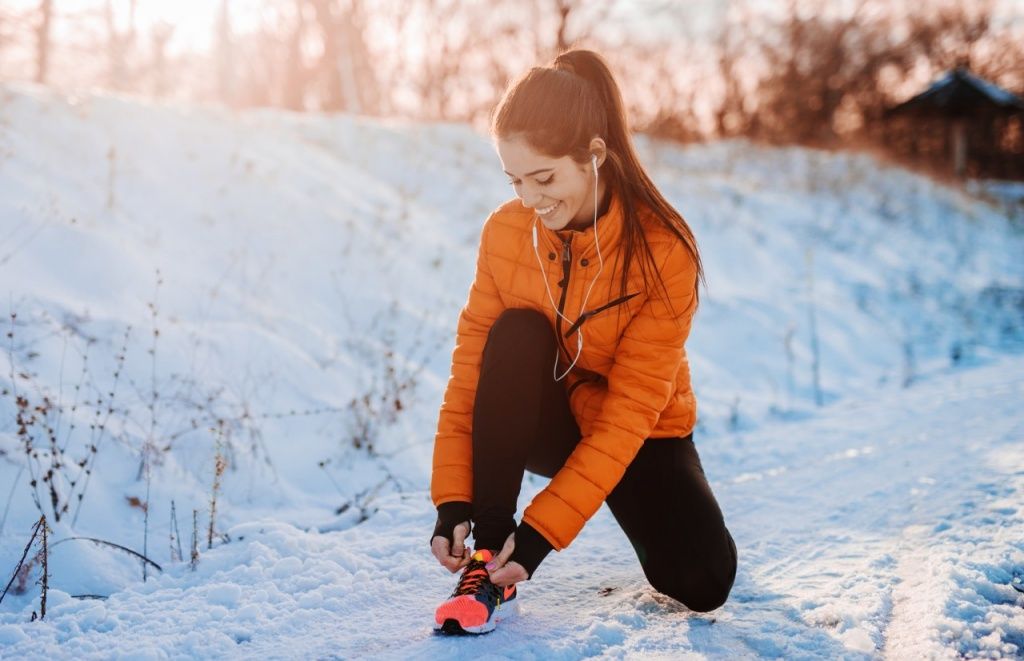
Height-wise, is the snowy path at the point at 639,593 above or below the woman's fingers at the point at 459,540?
below

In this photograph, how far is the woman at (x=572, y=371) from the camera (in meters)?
2.01

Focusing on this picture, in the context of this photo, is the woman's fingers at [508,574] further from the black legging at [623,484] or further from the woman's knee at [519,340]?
the woman's knee at [519,340]

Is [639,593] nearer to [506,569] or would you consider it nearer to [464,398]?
[506,569]

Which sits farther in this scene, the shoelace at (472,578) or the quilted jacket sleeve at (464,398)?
the quilted jacket sleeve at (464,398)

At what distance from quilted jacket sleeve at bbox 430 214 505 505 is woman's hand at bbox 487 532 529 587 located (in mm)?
202

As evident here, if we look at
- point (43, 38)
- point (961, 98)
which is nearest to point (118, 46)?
point (43, 38)

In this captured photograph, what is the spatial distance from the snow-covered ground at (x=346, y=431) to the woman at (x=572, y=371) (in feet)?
0.70

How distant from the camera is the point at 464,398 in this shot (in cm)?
227

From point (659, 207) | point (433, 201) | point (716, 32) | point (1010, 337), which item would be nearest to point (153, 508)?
point (659, 207)

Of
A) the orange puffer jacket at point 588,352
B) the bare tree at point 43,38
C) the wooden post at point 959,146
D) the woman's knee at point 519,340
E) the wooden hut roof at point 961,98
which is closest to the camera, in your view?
the orange puffer jacket at point 588,352

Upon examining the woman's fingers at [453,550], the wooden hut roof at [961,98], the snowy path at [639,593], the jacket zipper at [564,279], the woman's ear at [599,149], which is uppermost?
the wooden hut roof at [961,98]

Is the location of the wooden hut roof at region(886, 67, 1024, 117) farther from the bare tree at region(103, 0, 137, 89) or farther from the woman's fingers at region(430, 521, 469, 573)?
the woman's fingers at region(430, 521, 469, 573)

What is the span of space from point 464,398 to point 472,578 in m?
0.54

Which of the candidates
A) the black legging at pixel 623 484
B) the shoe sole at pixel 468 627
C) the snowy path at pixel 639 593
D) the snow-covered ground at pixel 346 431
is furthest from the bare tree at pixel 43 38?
the shoe sole at pixel 468 627
